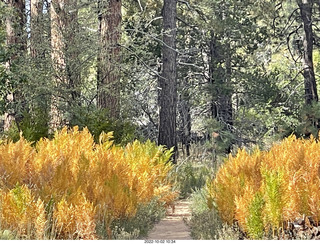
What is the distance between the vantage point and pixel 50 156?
27.0 ft

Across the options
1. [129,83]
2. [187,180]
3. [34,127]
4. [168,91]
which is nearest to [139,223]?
[187,180]

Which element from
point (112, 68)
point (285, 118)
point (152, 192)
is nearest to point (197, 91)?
point (285, 118)

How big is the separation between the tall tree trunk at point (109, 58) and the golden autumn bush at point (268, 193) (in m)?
5.62

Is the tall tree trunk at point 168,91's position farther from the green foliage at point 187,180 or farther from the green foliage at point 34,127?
the green foliage at point 34,127

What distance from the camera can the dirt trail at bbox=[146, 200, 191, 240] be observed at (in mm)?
7501

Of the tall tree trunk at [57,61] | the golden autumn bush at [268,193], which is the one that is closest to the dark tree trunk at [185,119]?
the tall tree trunk at [57,61]

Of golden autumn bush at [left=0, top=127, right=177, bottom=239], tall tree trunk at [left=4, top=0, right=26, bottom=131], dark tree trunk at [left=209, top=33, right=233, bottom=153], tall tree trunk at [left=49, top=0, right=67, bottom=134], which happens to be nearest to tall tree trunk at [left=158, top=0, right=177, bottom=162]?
tall tree trunk at [left=49, top=0, right=67, bottom=134]

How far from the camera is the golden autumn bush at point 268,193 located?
21.3 ft

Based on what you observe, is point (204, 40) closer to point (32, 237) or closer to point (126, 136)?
point (126, 136)

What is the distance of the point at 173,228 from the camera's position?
325 inches

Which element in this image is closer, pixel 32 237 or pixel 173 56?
pixel 32 237

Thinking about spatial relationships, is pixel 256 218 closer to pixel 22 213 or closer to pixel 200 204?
pixel 22 213

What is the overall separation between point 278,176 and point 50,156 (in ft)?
11.1

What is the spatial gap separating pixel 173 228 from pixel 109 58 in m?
6.55
